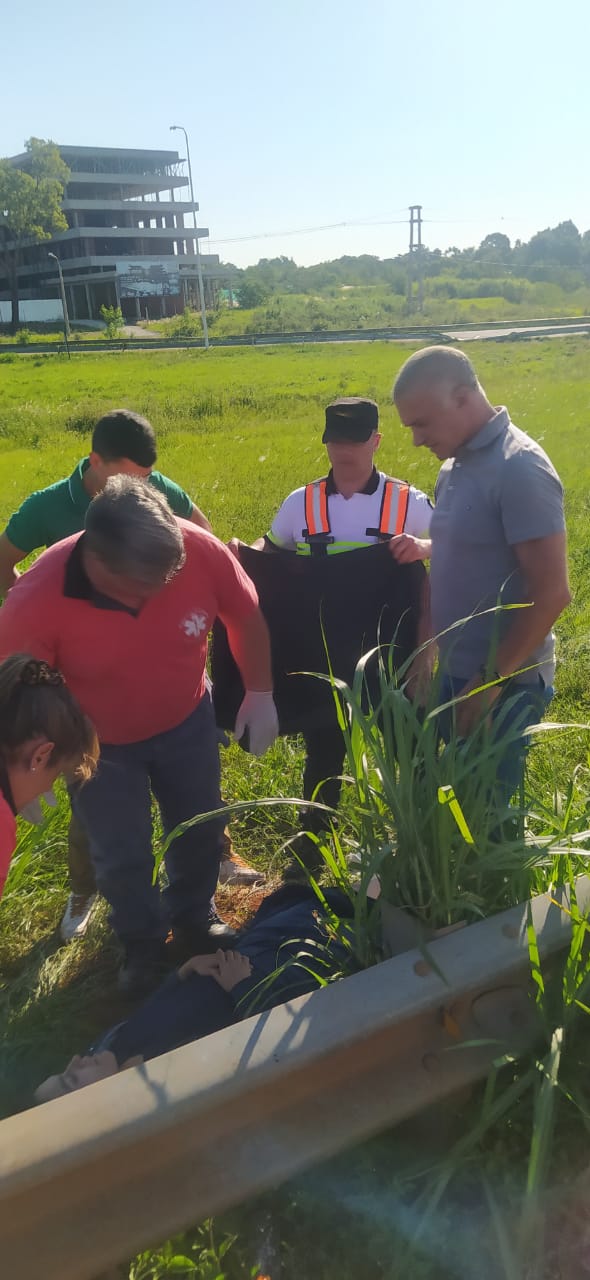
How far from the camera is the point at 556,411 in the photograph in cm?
1733

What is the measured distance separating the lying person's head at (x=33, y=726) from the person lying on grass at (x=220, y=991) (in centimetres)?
52

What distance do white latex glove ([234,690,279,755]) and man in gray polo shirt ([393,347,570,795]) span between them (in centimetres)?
62

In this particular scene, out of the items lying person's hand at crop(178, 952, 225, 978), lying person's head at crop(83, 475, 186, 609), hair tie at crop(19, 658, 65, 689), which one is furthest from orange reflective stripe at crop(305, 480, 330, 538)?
lying person's hand at crop(178, 952, 225, 978)

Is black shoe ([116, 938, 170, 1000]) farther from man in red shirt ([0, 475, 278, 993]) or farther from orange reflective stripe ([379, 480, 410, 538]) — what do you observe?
orange reflective stripe ([379, 480, 410, 538])

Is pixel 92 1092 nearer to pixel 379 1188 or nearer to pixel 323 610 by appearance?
pixel 379 1188

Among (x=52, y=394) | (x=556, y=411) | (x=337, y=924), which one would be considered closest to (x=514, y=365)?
(x=556, y=411)

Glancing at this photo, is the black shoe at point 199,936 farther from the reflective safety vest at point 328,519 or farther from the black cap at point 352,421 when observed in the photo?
the black cap at point 352,421

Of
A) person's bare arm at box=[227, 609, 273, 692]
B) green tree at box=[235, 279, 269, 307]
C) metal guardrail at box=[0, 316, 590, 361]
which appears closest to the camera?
person's bare arm at box=[227, 609, 273, 692]

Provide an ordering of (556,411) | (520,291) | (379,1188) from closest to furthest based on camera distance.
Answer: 1. (379,1188)
2. (556,411)
3. (520,291)

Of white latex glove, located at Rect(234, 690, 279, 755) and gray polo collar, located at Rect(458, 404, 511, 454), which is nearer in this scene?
gray polo collar, located at Rect(458, 404, 511, 454)

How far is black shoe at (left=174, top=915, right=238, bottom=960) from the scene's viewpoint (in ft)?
9.37

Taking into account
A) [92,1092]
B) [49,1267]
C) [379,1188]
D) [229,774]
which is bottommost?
[229,774]

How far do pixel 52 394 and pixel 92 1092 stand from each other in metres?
26.7

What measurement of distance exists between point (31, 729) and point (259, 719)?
1.17m
